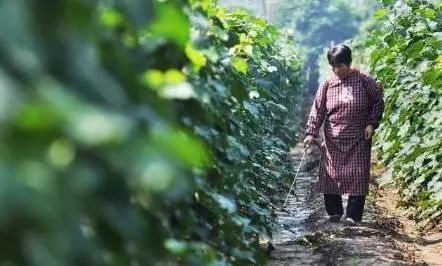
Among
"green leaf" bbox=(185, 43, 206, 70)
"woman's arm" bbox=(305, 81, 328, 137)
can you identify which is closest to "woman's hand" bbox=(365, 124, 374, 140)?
"woman's arm" bbox=(305, 81, 328, 137)

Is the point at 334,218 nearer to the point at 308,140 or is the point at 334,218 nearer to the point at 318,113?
the point at 308,140

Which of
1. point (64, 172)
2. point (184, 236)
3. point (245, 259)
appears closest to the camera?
point (64, 172)

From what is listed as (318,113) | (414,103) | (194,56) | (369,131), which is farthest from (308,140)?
(194,56)

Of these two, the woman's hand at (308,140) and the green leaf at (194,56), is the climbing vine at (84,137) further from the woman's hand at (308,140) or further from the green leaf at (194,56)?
the woman's hand at (308,140)

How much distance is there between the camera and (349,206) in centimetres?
655

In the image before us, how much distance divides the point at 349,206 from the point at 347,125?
1.94 feet

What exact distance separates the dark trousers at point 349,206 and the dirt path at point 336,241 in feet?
0.25

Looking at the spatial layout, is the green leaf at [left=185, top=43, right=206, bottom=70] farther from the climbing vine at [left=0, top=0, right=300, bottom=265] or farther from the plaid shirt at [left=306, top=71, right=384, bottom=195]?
the plaid shirt at [left=306, top=71, right=384, bottom=195]

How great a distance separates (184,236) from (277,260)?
2.85m

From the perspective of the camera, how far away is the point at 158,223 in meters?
Answer: 2.09

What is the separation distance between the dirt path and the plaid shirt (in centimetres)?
31

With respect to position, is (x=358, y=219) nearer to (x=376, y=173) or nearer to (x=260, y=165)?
(x=260, y=165)

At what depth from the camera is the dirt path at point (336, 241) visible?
5184 millimetres

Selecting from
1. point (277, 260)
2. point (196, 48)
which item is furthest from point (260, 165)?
point (196, 48)
